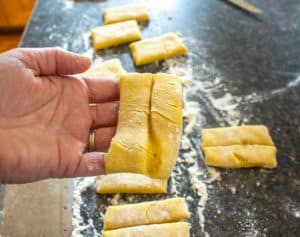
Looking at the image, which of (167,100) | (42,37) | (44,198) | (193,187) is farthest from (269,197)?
(42,37)

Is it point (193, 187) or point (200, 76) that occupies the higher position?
point (200, 76)

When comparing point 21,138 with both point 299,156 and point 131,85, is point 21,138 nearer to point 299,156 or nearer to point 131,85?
point 131,85

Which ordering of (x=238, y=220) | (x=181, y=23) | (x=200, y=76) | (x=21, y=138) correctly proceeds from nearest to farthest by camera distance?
(x=21, y=138), (x=238, y=220), (x=200, y=76), (x=181, y=23)

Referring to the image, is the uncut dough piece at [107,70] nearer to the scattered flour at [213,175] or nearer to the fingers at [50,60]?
the fingers at [50,60]

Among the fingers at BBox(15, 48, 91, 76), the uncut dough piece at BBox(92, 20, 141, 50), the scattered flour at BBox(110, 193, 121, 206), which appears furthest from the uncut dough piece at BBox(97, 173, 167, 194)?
the uncut dough piece at BBox(92, 20, 141, 50)

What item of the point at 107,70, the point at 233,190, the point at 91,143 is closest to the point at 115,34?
the point at 107,70

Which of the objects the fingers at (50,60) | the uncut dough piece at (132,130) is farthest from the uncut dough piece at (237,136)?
the fingers at (50,60)

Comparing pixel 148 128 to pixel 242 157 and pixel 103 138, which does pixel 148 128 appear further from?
pixel 242 157
